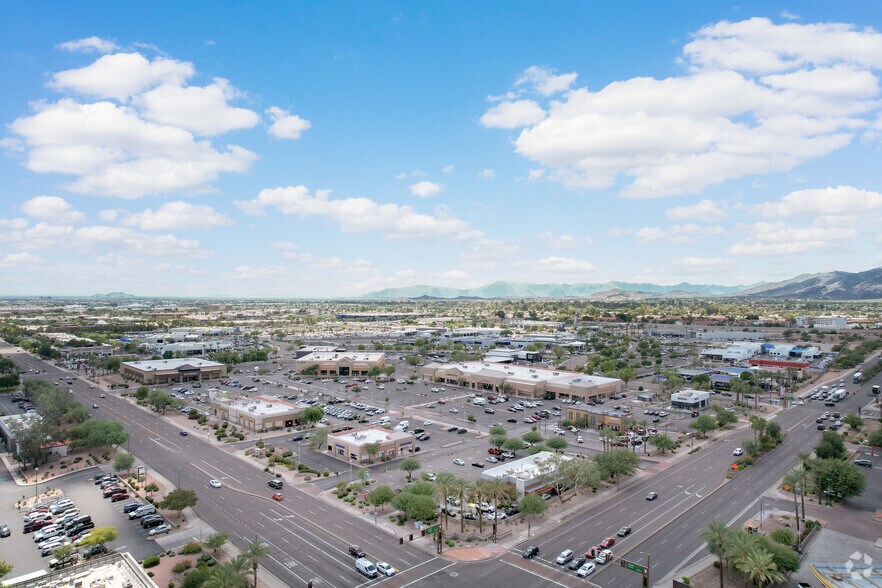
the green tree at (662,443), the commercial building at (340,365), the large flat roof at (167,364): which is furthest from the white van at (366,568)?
the large flat roof at (167,364)

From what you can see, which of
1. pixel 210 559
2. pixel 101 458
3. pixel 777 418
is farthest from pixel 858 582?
pixel 101 458

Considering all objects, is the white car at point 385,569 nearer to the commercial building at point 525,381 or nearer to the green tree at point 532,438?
the green tree at point 532,438

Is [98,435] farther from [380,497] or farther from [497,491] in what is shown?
[497,491]

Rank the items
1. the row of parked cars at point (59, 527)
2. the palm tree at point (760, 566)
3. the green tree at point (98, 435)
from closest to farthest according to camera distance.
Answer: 1. the palm tree at point (760, 566)
2. the row of parked cars at point (59, 527)
3. the green tree at point (98, 435)

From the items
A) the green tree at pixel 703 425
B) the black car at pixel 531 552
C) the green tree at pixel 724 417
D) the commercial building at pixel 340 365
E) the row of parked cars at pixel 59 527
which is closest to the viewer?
the black car at pixel 531 552

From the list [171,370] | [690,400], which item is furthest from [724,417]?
[171,370]

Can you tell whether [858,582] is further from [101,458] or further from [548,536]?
[101,458]

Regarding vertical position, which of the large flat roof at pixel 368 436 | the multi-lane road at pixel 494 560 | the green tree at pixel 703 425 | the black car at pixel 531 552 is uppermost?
the large flat roof at pixel 368 436

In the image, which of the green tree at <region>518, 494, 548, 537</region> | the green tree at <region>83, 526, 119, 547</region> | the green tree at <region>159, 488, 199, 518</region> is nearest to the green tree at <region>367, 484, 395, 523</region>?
the green tree at <region>518, 494, 548, 537</region>
